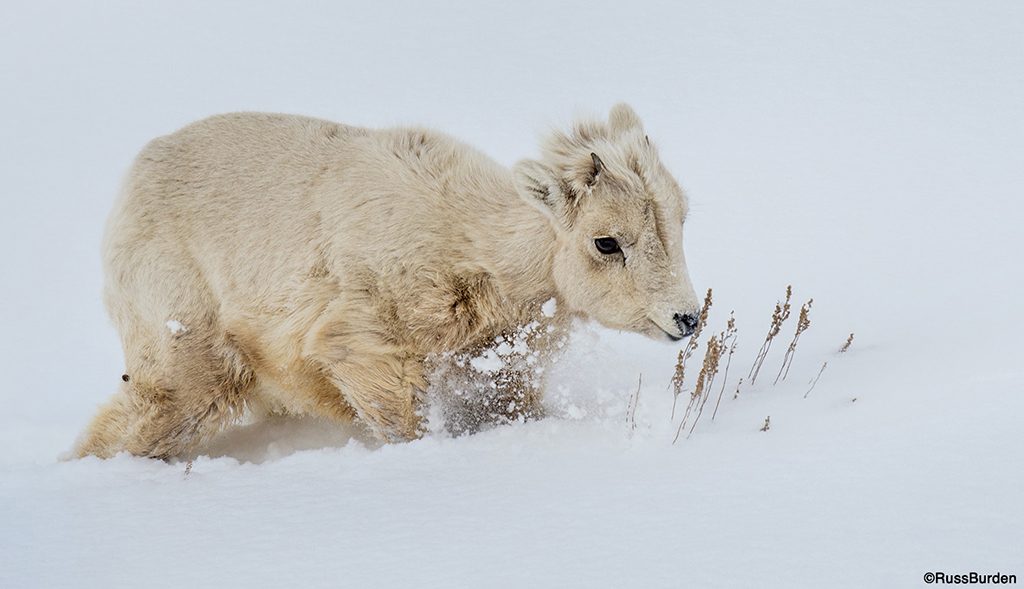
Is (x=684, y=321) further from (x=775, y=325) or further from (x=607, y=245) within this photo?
(x=775, y=325)

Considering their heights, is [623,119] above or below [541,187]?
above

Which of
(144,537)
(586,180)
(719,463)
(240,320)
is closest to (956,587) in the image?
(719,463)

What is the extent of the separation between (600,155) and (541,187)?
0.38 metres

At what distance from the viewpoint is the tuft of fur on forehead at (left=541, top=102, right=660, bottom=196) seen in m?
5.20

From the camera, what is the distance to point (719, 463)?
4.27 metres

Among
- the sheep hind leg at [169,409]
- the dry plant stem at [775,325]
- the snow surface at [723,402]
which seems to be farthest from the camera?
the sheep hind leg at [169,409]

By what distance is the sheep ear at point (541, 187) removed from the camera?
17.3 feet

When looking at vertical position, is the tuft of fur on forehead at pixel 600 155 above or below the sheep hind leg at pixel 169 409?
above

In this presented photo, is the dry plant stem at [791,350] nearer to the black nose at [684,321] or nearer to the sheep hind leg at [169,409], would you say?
the black nose at [684,321]

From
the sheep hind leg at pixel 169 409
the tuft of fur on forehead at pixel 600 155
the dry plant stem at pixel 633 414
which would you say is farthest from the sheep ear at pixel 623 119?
the sheep hind leg at pixel 169 409

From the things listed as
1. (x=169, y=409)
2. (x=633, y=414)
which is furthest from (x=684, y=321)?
(x=169, y=409)

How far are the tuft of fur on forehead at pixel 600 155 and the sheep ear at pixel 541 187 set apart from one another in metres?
0.06

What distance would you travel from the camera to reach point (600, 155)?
5258 millimetres

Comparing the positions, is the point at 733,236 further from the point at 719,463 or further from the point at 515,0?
the point at 515,0
